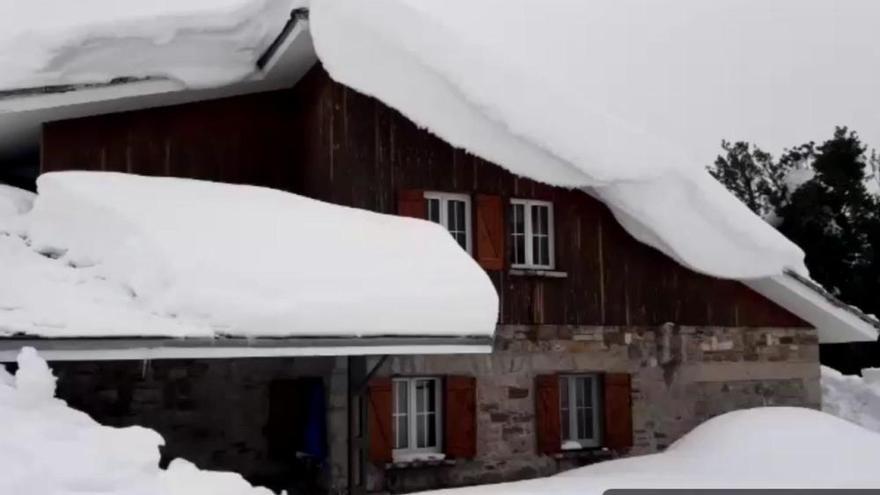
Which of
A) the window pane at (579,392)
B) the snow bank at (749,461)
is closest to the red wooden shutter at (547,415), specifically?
the snow bank at (749,461)

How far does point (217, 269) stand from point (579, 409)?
5557 mm

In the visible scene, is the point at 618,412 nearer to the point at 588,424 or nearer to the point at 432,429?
the point at 588,424

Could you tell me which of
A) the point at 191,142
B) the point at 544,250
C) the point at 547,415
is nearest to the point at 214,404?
the point at 191,142

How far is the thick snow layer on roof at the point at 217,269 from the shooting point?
270 inches

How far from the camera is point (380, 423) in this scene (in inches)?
382

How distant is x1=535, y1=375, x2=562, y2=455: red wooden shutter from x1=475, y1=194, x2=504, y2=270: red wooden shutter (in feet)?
4.78

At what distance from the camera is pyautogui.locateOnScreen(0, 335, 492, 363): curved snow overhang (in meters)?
6.21

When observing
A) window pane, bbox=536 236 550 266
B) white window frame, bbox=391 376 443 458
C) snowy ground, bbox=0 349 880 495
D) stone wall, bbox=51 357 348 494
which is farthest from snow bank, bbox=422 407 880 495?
window pane, bbox=536 236 550 266

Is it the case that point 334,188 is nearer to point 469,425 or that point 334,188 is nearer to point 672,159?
point 469,425

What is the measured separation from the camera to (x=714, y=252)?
37.5 feet

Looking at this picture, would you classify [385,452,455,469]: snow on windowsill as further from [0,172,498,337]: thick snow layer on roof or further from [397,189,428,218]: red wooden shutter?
[397,189,428,218]: red wooden shutter

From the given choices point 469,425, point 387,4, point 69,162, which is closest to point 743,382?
point 469,425

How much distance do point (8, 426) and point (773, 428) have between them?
337 inches

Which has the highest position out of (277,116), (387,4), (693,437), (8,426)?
(387,4)
